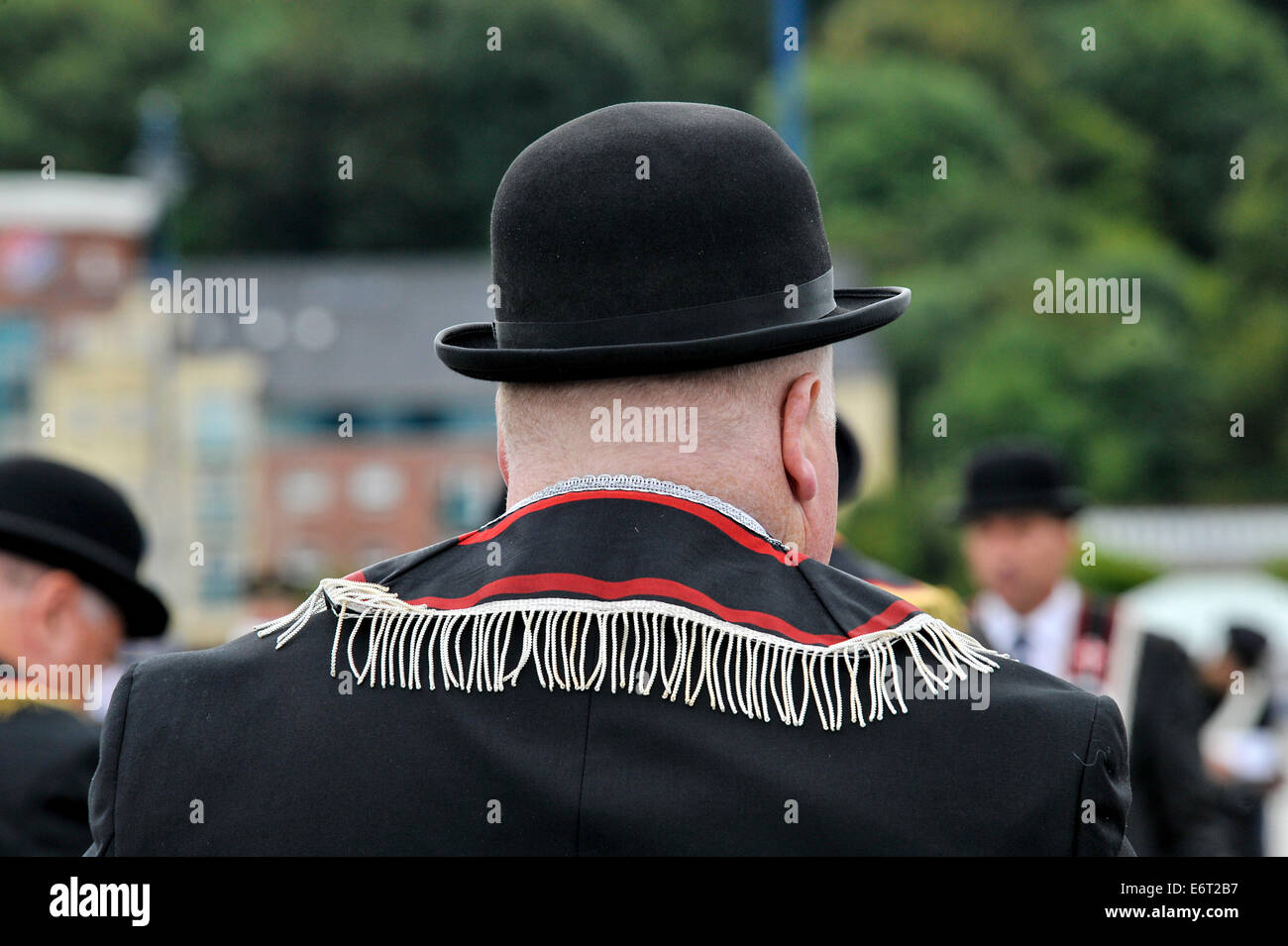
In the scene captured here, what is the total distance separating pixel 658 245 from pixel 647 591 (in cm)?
38

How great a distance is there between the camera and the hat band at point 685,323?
1962mm

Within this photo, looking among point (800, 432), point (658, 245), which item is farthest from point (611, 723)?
point (658, 245)

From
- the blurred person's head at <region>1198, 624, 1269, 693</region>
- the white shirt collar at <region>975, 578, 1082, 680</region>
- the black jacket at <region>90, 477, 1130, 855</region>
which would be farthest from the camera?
the blurred person's head at <region>1198, 624, 1269, 693</region>

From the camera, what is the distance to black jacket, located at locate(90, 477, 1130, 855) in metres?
1.83

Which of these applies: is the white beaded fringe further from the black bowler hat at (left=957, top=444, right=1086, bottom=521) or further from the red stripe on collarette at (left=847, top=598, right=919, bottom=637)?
the black bowler hat at (left=957, top=444, right=1086, bottom=521)

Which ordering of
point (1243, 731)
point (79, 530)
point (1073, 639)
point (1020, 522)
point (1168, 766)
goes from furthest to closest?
point (1243, 731) → point (1020, 522) → point (1073, 639) → point (1168, 766) → point (79, 530)

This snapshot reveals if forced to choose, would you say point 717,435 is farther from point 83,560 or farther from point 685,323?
point 83,560

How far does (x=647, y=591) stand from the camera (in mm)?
1908

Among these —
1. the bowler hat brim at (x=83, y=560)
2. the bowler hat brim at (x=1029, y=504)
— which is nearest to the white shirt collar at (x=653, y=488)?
the bowler hat brim at (x=83, y=560)

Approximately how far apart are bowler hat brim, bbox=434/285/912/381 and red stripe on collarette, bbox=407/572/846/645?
0.73 feet

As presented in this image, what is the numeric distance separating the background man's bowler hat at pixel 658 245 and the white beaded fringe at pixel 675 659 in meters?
0.27

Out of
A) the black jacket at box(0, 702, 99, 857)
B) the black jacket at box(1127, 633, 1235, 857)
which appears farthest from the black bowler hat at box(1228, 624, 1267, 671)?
the black jacket at box(0, 702, 99, 857)

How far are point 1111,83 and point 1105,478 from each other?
23.4 metres

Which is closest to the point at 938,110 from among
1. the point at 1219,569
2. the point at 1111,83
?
the point at 1111,83
